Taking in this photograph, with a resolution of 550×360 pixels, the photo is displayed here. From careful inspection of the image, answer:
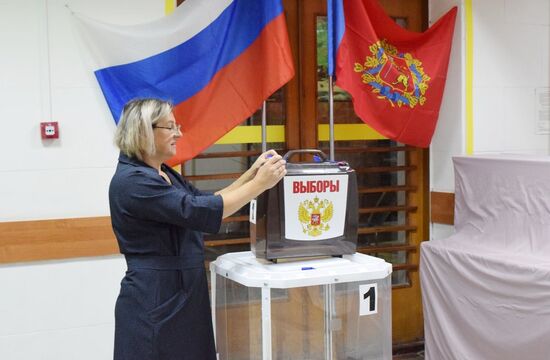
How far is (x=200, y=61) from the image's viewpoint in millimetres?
3086

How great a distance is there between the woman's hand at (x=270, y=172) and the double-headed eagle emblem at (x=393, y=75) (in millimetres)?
1344

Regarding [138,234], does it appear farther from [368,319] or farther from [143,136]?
[368,319]

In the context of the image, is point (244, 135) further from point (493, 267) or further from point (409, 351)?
point (409, 351)

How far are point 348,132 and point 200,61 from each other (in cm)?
106

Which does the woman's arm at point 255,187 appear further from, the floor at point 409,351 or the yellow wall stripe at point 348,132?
the floor at point 409,351

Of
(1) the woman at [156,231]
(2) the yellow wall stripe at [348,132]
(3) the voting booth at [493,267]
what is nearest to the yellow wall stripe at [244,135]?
(2) the yellow wall stripe at [348,132]

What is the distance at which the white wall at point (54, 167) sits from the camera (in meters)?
2.92

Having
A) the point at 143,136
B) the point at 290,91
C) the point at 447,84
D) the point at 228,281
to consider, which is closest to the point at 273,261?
the point at 228,281

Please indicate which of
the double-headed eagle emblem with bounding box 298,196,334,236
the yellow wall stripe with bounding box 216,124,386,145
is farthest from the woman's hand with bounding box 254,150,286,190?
the yellow wall stripe with bounding box 216,124,386,145

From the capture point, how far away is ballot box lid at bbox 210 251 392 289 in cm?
217

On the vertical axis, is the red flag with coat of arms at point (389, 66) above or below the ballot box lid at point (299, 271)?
above

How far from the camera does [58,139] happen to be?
2.99m

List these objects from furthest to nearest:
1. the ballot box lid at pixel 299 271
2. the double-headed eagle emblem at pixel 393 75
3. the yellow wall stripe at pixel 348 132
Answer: the yellow wall stripe at pixel 348 132 → the double-headed eagle emblem at pixel 393 75 → the ballot box lid at pixel 299 271

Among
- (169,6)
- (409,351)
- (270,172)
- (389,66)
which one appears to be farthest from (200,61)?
(409,351)
